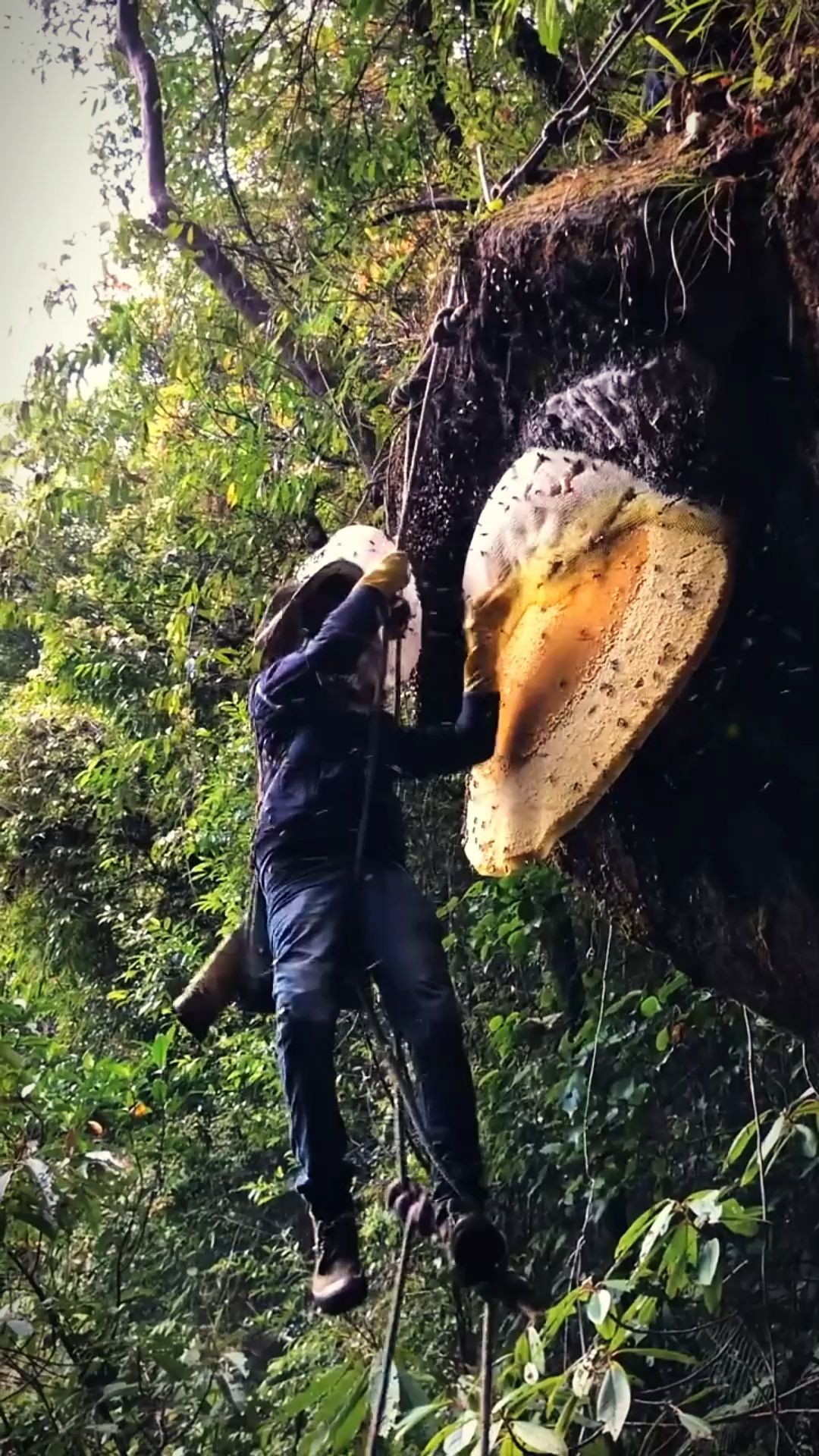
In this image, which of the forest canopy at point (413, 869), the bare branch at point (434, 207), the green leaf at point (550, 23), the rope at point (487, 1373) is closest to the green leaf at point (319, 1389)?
the forest canopy at point (413, 869)

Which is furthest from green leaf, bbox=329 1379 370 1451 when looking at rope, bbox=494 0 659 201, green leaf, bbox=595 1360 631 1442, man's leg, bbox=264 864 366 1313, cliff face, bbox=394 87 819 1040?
rope, bbox=494 0 659 201

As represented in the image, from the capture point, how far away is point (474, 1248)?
6.49 ft

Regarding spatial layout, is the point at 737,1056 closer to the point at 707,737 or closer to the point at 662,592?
the point at 707,737

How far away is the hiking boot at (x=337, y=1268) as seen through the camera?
2004 mm

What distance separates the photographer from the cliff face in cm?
228

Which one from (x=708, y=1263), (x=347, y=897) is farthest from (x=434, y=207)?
(x=708, y=1263)

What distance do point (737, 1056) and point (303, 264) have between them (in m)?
3.34

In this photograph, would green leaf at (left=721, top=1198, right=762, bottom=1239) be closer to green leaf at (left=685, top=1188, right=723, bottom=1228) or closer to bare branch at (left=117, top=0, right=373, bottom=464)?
green leaf at (left=685, top=1188, right=723, bottom=1228)

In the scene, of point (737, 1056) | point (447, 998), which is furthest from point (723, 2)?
point (737, 1056)

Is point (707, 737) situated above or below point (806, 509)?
below

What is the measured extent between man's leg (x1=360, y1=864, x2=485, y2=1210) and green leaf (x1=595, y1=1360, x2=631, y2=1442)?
1.86 ft

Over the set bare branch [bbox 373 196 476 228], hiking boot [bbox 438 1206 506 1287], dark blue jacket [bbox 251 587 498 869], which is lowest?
hiking boot [bbox 438 1206 506 1287]

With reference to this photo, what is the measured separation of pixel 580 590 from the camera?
2.47 metres

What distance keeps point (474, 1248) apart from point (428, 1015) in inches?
16.5
